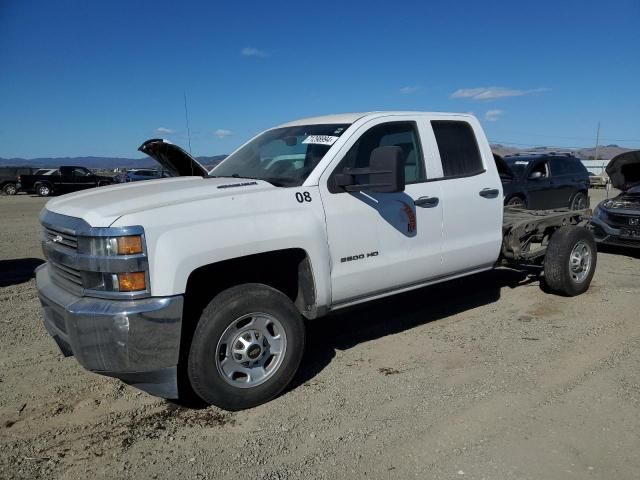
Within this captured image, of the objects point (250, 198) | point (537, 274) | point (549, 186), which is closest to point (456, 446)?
point (250, 198)

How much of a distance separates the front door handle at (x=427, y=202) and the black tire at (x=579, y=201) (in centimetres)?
1162

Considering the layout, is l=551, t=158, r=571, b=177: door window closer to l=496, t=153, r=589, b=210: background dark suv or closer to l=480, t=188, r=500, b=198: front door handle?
l=496, t=153, r=589, b=210: background dark suv

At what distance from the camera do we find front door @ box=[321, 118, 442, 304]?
3.98 meters

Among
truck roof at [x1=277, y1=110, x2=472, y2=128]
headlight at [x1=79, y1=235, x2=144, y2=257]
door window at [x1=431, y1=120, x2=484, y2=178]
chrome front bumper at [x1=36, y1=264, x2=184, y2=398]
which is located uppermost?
truck roof at [x1=277, y1=110, x2=472, y2=128]

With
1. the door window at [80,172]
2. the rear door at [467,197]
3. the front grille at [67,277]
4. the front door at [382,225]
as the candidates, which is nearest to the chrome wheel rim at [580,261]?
the rear door at [467,197]

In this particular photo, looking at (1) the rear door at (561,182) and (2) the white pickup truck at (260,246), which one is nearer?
(2) the white pickup truck at (260,246)

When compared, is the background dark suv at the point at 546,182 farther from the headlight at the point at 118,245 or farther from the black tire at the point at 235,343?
the headlight at the point at 118,245

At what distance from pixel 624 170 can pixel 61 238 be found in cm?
997

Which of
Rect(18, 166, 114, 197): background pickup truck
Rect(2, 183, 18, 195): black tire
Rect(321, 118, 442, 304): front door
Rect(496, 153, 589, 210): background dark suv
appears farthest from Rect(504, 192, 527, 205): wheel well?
Rect(2, 183, 18, 195): black tire

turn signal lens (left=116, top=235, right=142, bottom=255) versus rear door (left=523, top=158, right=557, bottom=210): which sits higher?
turn signal lens (left=116, top=235, right=142, bottom=255)

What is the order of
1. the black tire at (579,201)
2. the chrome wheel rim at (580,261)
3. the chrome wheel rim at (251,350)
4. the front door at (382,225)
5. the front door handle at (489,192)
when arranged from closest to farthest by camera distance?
1. the chrome wheel rim at (251,350)
2. the front door at (382,225)
3. the front door handle at (489,192)
4. the chrome wheel rim at (580,261)
5. the black tire at (579,201)

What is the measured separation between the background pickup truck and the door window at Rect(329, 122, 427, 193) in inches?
1151

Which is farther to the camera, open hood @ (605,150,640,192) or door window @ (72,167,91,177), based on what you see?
door window @ (72,167,91,177)

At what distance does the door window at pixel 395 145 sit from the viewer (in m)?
4.30
